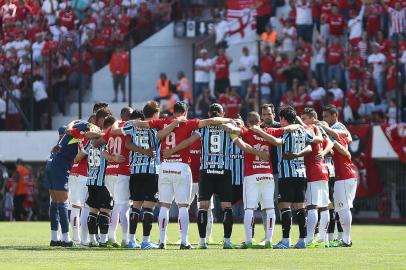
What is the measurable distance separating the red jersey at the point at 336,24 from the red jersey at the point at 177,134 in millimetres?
14755

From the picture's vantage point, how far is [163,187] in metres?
20.2

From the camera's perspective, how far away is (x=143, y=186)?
2042cm

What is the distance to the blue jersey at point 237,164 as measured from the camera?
2136 cm

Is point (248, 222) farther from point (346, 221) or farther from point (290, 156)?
point (346, 221)

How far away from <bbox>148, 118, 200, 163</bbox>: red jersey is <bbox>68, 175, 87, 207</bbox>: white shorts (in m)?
2.22

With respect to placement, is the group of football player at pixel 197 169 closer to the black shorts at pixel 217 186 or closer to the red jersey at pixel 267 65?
the black shorts at pixel 217 186

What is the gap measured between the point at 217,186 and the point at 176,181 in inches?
27.7

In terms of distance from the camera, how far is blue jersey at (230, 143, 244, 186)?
21359mm

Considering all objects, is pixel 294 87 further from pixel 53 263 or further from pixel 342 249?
pixel 53 263

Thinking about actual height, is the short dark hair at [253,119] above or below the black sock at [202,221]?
above

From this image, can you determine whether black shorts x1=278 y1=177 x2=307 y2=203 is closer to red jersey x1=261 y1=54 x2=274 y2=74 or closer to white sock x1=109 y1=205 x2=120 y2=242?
white sock x1=109 y1=205 x2=120 y2=242

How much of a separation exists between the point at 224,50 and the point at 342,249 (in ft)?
54.5

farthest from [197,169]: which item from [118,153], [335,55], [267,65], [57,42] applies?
[57,42]

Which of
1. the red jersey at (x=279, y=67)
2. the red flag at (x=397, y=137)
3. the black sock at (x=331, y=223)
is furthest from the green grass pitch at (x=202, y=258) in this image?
the red jersey at (x=279, y=67)
